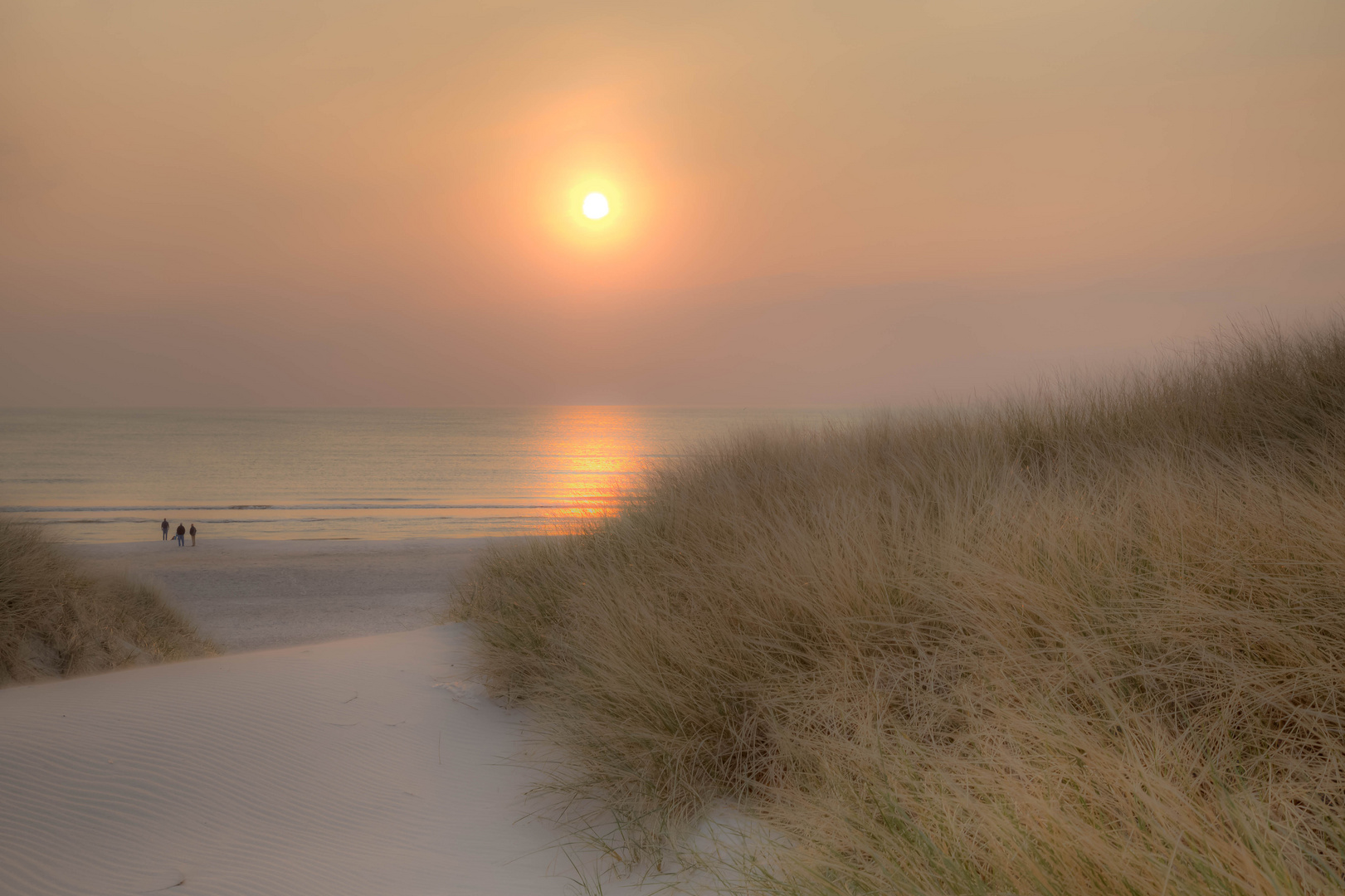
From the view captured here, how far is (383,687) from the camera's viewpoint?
5.42 m

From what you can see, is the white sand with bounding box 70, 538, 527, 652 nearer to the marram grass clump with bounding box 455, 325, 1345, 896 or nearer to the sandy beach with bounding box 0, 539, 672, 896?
the sandy beach with bounding box 0, 539, 672, 896

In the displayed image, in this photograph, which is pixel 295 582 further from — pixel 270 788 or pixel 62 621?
pixel 270 788

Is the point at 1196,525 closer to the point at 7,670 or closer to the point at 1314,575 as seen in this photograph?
the point at 1314,575

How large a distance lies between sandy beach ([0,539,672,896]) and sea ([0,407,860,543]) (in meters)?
3.07

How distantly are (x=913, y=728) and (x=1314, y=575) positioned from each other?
158 centimetres

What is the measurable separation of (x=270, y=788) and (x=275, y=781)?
7cm

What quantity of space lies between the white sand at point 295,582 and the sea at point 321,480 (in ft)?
8.49

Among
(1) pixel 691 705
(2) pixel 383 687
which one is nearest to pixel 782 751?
(1) pixel 691 705

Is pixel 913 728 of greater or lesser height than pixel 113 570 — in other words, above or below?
below

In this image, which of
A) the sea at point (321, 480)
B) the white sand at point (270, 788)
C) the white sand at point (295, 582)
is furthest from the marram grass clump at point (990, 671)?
the white sand at point (295, 582)

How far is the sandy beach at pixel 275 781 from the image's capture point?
331 cm

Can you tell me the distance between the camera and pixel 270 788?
4086mm

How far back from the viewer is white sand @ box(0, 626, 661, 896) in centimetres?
330

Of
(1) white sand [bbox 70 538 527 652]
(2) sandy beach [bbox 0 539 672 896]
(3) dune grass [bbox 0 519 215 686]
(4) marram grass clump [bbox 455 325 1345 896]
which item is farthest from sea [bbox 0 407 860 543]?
(4) marram grass clump [bbox 455 325 1345 896]
